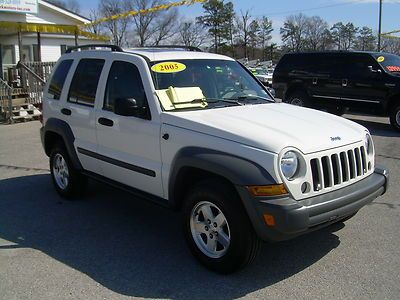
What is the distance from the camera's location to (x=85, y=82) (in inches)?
220

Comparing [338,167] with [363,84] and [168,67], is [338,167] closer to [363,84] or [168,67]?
[168,67]

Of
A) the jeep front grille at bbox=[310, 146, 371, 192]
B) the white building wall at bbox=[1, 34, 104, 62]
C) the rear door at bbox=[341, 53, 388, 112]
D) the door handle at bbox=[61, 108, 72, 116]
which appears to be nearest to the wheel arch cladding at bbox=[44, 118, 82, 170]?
the door handle at bbox=[61, 108, 72, 116]

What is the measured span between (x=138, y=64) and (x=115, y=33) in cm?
5688

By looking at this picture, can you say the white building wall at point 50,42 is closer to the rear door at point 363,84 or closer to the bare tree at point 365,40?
the rear door at point 363,84

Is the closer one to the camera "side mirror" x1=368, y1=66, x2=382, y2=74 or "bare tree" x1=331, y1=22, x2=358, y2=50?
"side mirror" x1=368, y1=66, x2=382, y2=74

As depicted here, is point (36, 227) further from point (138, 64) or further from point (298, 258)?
point (298, 258)

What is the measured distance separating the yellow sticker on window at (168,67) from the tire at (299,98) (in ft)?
31.7

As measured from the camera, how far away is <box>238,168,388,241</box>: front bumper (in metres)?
3.47

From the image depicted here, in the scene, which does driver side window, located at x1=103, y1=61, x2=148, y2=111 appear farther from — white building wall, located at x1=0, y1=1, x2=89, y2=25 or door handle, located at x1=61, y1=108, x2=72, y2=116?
white building wall, located at x1=0, y1=1, x2=89, y2=25

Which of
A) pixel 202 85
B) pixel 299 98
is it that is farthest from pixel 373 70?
pixel 202 85

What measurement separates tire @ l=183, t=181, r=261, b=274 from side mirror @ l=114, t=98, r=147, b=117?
3.18ft

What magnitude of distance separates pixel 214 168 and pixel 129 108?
1147 millimetres

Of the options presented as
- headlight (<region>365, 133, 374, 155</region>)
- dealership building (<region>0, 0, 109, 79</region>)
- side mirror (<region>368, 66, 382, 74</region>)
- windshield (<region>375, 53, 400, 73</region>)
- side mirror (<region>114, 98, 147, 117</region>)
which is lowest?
headlight (<region>365, 133, 374, 155</region>)

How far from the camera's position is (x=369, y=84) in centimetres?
1227
